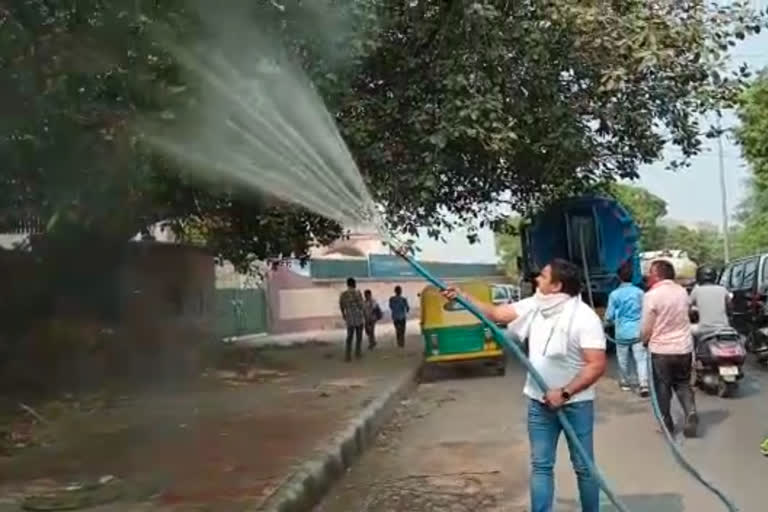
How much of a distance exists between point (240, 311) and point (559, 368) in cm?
2234

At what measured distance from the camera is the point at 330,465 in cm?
794

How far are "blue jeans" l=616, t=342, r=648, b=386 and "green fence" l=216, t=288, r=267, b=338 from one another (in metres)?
13.4

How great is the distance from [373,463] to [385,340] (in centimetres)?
1747

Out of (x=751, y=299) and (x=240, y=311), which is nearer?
(x=751, y=299)

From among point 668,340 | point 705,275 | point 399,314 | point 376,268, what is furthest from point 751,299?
point 376,268

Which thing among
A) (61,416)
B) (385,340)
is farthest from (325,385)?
(385,340)

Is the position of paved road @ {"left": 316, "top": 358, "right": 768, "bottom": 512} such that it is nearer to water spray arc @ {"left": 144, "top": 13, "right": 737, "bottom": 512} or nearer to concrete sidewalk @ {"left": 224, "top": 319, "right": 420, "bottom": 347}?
water spray arc @ {"left": 144, "top": 13, "right": 737, "bottom": 512}

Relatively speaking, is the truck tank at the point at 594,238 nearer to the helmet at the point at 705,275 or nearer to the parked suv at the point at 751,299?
the parked suv at the point at 751,299

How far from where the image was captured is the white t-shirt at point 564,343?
5.28 metres

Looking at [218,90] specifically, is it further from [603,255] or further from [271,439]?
[603,255]

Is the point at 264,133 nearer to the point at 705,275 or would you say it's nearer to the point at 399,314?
the point at 705,275

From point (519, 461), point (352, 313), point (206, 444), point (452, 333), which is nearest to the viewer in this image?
point (519, 461)

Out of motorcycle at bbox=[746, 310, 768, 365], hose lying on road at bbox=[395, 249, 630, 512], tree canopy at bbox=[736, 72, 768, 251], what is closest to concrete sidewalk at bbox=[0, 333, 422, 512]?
hose lying on road at bbox=[395, 249, 630, 512]

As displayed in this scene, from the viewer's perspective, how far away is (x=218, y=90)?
745 cm
